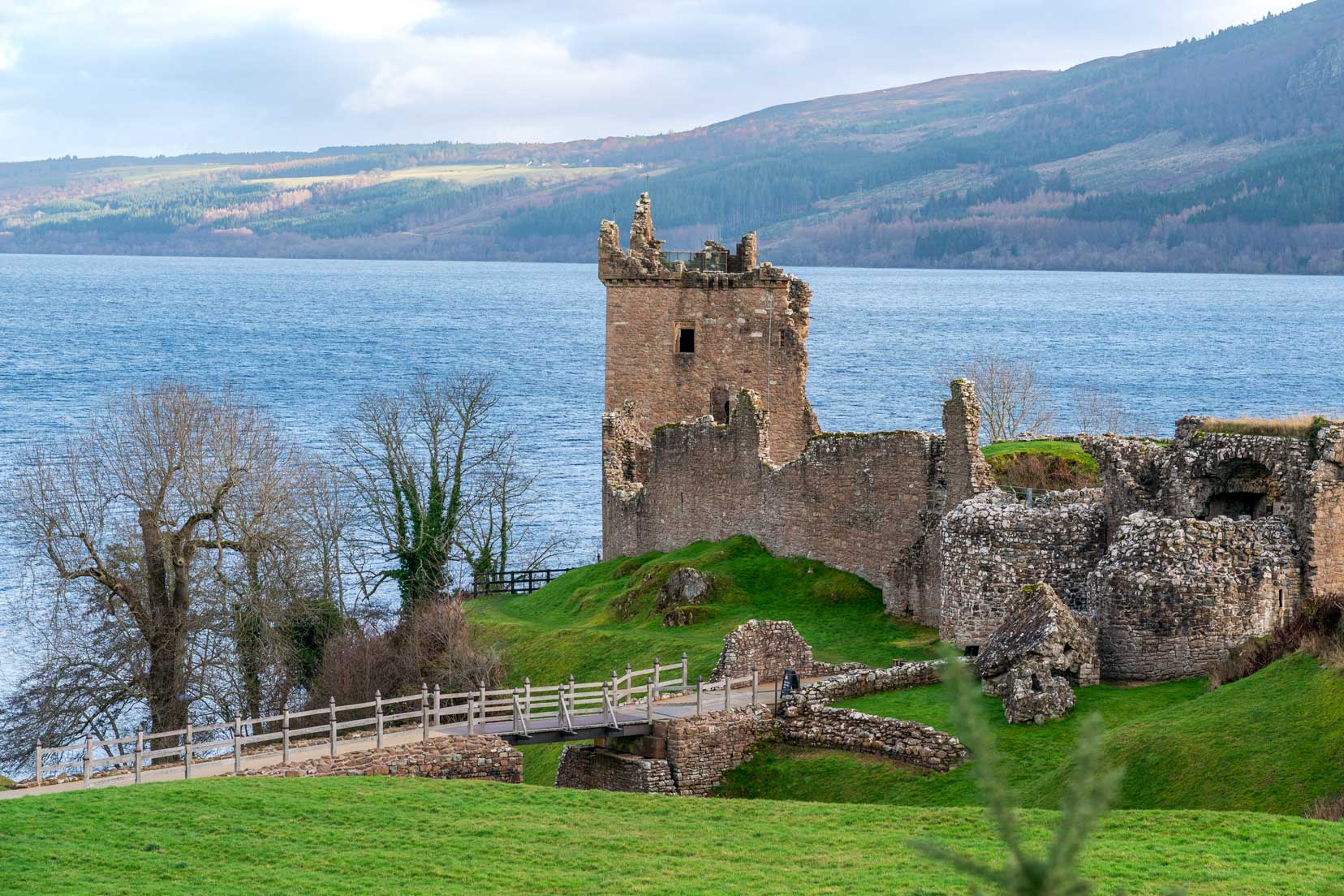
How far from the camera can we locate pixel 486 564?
205 feet

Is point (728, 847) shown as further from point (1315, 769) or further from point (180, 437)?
point (180, 437)

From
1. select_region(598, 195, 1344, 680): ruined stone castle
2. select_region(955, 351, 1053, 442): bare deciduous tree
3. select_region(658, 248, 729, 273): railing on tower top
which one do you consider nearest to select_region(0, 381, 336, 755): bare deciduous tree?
select_region(598, 195, 1344, 680): ruined stone castle

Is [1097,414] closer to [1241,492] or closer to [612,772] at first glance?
[1241,492]

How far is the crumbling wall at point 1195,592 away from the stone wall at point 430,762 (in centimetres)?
1059

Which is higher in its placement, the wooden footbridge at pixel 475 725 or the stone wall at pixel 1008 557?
the stone wall at pixel 1008 557

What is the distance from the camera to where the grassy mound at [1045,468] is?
4247 cm

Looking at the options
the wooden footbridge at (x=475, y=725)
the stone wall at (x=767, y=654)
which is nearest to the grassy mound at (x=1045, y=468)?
the stone wall at (x=767, y=654)

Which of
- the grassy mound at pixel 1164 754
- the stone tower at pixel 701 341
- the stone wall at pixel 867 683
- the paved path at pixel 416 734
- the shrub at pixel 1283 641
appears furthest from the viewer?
the stone tower at pixel 701 341

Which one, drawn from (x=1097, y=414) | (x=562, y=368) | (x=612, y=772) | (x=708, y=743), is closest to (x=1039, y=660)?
Answer: (x=708, y=743)

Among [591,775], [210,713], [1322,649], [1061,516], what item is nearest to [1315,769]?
[1322,649]

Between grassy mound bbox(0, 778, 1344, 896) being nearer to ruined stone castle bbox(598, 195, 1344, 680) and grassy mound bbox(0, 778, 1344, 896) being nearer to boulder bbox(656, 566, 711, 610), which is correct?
ruined stone castle bbox(598, 195, 1344, 680)

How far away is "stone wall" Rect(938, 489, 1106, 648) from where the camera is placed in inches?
1350

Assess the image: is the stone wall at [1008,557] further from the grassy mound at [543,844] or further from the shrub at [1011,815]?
the shrub at [1011,815]

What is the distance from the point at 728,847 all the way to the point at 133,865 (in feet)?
24.5
